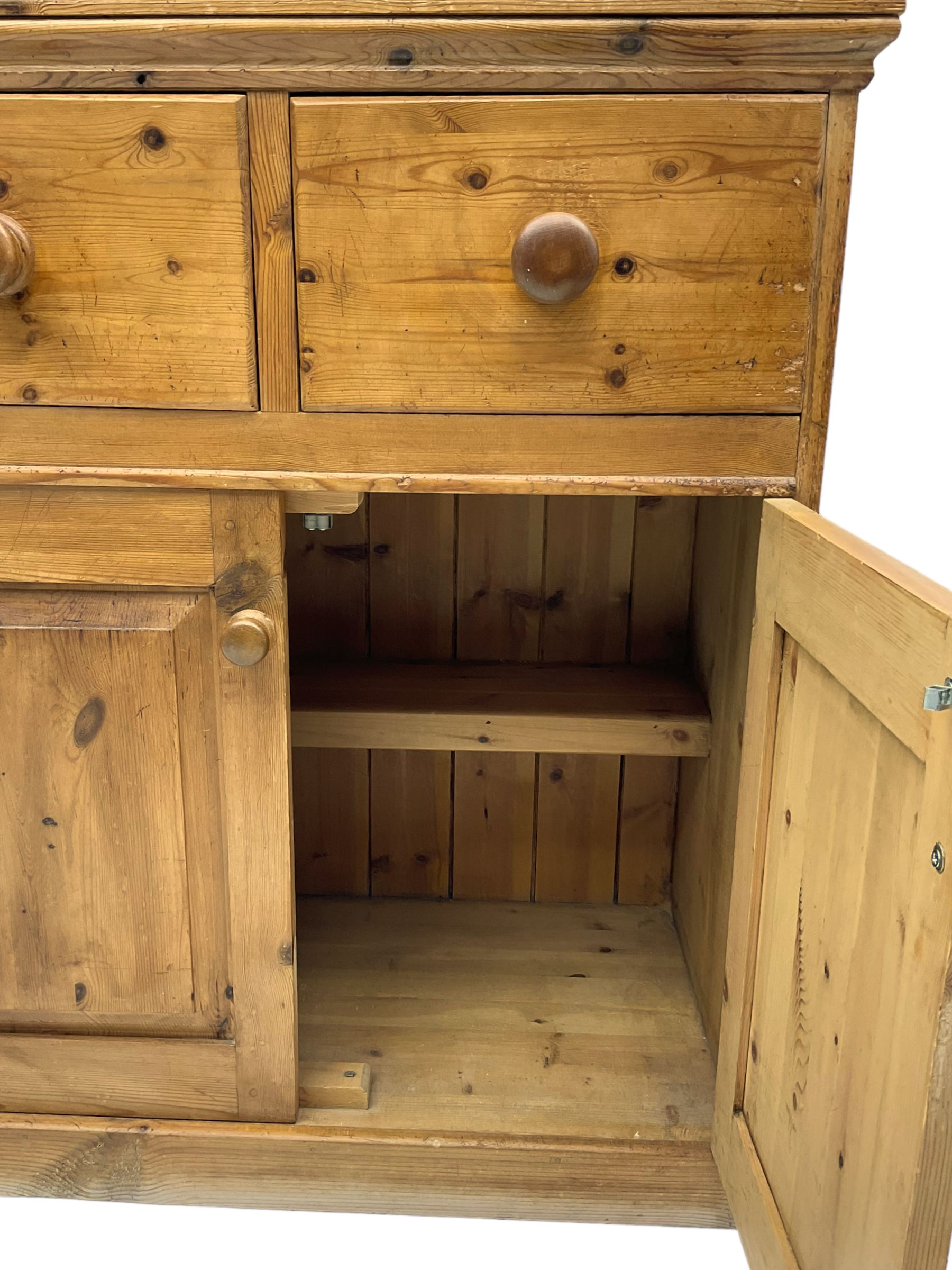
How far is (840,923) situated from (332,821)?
1.04m

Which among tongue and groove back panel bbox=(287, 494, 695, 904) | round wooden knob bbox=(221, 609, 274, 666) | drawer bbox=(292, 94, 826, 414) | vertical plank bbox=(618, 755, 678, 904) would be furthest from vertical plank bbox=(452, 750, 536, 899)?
drawer bbox=(292, 94, 826, 414)

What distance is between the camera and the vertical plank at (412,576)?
158 centimetres

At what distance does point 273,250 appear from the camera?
94cm

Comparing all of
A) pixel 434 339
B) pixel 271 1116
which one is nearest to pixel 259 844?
pixel 271 1116

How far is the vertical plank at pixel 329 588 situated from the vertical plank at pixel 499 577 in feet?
0.50

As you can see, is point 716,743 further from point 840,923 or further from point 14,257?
point 14,257

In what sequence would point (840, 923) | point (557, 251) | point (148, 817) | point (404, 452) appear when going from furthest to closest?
Answer: point (148, 817) → point (404, 452) → point (557, 251) → point (840, 923)

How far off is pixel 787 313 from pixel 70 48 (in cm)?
67

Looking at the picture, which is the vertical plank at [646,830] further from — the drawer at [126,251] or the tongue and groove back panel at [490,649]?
the drawer at [126,251]

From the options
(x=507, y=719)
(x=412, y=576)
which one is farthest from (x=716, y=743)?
(x=412, y=576)

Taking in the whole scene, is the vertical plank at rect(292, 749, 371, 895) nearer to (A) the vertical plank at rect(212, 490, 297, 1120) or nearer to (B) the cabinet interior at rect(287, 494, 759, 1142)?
(B) the cabinet interior at rect(287, 494, 759, 1142)

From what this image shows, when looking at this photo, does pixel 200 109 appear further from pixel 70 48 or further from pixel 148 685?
pixel 148 685

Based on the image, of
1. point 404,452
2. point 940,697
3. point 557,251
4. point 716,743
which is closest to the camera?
point 940,697

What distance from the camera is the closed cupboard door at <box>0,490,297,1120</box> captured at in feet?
3.39
